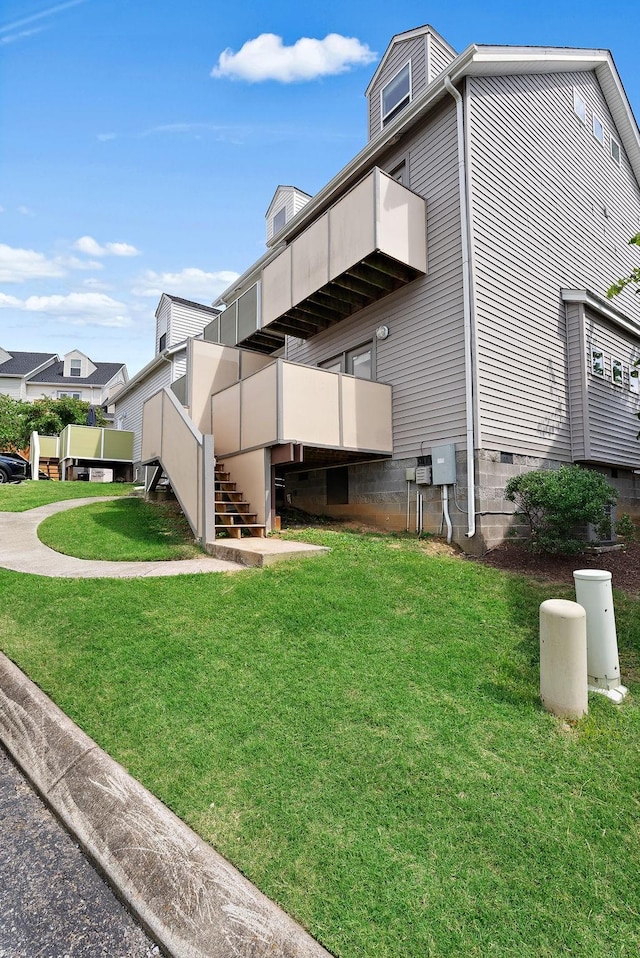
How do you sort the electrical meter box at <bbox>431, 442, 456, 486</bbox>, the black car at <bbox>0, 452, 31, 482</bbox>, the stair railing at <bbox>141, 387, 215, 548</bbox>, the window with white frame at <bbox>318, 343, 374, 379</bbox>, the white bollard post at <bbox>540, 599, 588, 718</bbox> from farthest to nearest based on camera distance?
1. the black car at <bbox>0, 452, 31, 482</bbox>
2. the window with white frame at <bbox>318, 343, 374, 379</bbox>
3. the electrical meter box at <bbox>431, 442, 456, 486</bbox>
4. the stair railing at <bbox>141, 387, 215, 548</bbox>
5. the white bollard post at <bbox>540, 599, 588, 718</bbox>

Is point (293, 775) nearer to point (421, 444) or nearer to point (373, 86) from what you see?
point (421, 444)

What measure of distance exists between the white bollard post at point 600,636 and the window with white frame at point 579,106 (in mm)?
Answer: 12617

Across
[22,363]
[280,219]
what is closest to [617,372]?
[280,219]

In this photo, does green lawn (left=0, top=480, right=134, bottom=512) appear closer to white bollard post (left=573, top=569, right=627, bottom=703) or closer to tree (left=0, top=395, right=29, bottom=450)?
white bollard post (left=573, top=569, right=627, bottom=703)

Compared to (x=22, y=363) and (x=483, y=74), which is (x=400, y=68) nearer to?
(x=483, y=74)

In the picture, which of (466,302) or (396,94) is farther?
(396,94)

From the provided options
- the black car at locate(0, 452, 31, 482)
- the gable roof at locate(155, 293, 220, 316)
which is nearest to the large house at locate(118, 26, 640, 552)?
the black car at locate(0, 452, 31, 482)

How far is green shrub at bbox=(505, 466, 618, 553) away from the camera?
705cm

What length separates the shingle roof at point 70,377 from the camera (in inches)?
1455

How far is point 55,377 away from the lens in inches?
1478

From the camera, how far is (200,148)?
9.67 metres

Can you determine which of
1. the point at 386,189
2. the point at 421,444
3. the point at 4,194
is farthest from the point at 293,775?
the point at 4,194

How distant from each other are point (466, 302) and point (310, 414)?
327cm

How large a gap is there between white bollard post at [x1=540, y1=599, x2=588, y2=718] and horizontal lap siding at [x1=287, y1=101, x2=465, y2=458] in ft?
17.3
